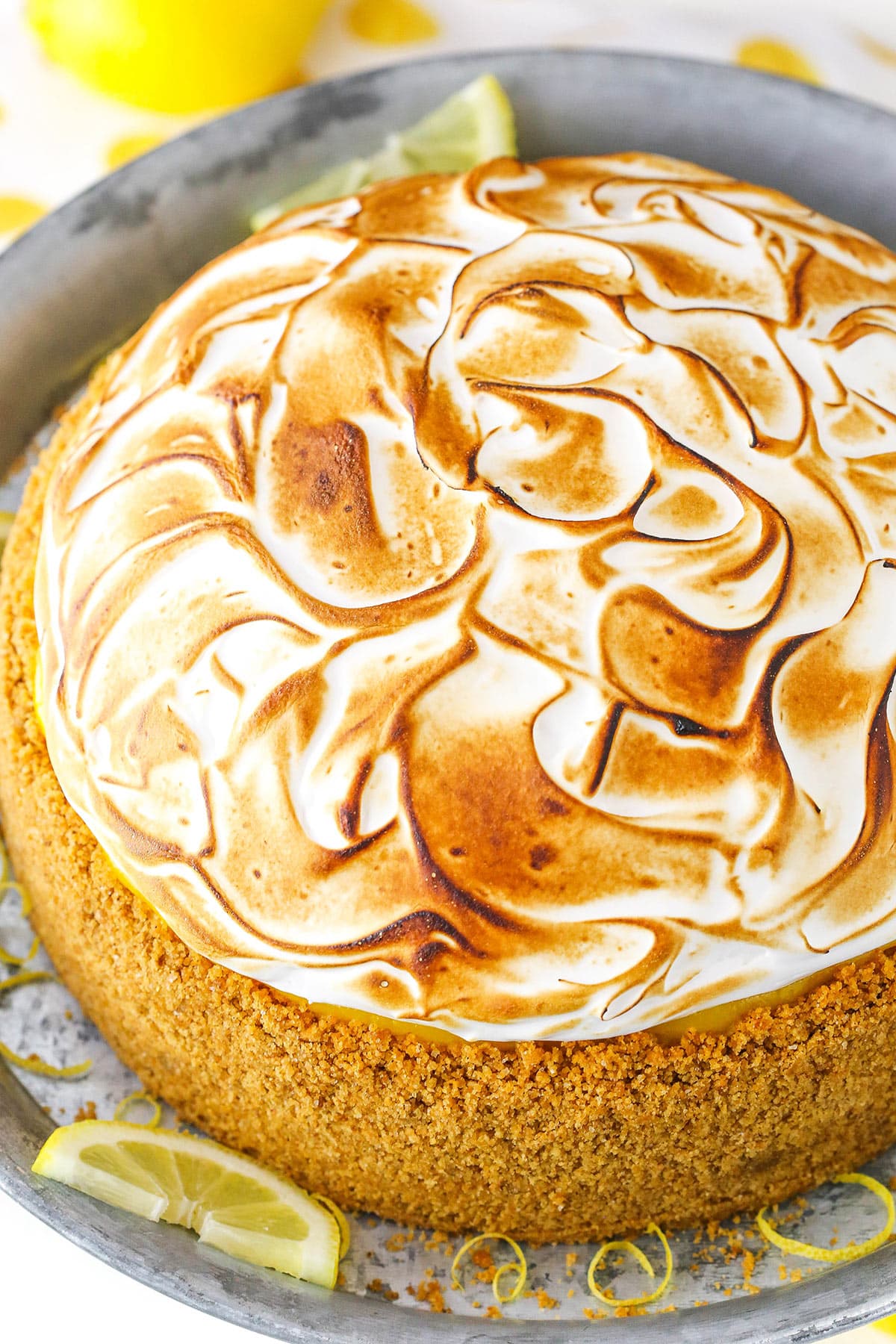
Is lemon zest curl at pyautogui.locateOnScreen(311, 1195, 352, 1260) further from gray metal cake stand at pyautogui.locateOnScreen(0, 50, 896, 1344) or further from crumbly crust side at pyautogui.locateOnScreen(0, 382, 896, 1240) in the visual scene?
gray metal cake stand at pyautogui.locateOnScreen(0, 50, 896, 1344)

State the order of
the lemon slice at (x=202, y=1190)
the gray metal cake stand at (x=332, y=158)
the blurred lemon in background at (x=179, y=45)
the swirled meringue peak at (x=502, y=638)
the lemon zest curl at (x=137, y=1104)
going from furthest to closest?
the blurred lemon in background at (x=179, y=45)
the gray metal cake stand at (x=332, y=158)
the lemon zest curl at (x=137, y=1104)
the lemon slice at (x=202, y=1190)
the swirled meringue peak at (x=502, y=638)

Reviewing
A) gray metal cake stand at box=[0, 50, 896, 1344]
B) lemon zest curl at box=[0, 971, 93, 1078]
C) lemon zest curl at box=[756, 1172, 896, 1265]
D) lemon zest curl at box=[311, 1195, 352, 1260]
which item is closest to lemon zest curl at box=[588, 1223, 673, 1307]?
lemon zest curl at box=[756, 1172, 896, 1265]

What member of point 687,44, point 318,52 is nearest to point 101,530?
point 318,52

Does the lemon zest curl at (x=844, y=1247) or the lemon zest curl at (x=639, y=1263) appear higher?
the lemon zest curl at (x=844, y=1247)

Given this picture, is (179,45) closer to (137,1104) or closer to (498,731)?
(498,731)

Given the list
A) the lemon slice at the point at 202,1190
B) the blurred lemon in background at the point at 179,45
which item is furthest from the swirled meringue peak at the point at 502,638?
the blurred lemon in background at the point at 179,45

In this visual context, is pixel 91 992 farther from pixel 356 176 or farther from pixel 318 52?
pixel 318 52

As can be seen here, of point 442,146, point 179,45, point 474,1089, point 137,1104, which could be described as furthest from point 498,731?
point 179,45

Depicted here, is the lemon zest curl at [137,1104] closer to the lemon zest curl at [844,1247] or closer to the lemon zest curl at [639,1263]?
the lemon zest curl at [639,1263]
